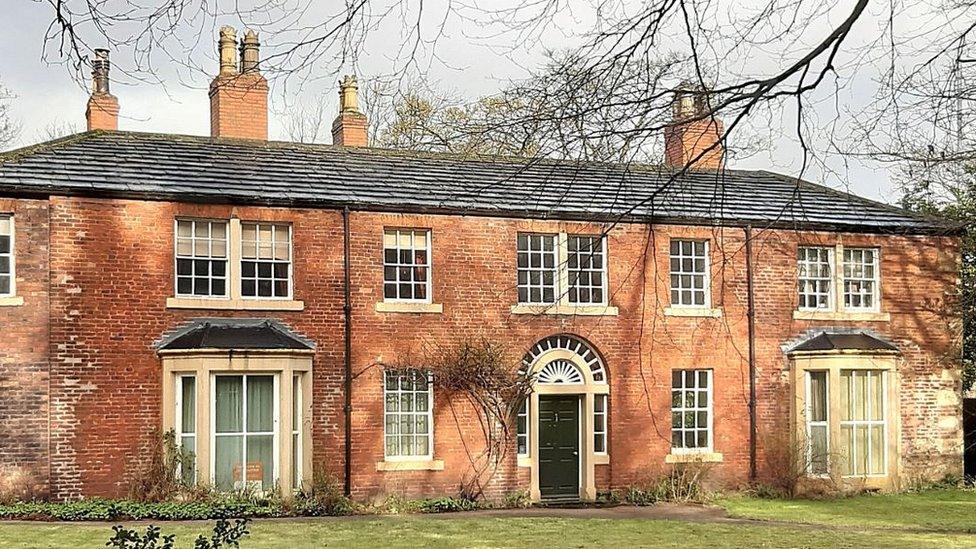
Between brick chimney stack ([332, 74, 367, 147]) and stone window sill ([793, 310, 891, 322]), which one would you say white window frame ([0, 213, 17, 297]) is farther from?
stone window sill ([793, 310, 891, 322])

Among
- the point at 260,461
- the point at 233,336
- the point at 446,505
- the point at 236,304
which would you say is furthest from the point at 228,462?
the point at 446,505

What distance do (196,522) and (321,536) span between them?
2706 millimetres

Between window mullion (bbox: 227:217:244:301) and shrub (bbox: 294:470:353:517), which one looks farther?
window mullion (bbox: 227:217:244:301)

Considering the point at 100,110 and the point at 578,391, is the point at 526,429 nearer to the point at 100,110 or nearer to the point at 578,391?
the point at 578,391

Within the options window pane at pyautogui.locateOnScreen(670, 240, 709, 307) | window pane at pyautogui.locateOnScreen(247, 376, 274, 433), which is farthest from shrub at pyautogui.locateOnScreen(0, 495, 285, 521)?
window pane at pyautogui.locateOnScreen(670, 240, 709, 307)

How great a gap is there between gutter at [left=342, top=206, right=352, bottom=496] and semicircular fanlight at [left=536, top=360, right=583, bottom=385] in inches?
150

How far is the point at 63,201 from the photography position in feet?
71.0

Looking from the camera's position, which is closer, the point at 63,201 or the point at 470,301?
the point at 63,201

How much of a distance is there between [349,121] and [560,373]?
7779mm

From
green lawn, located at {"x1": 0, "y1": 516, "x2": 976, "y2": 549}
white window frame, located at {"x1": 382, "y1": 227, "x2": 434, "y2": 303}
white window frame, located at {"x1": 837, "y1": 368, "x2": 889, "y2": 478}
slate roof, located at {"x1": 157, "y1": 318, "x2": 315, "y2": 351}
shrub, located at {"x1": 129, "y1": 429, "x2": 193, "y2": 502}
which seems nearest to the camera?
green lawn, located at {"x1": 0, "y1": 516, "x2": 976, "y2": 549}

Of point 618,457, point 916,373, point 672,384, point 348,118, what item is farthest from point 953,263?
point 348,118

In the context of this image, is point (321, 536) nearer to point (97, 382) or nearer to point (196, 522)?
point (196, 522)

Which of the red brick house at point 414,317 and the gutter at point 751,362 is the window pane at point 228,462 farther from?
the gutter at point 751,362

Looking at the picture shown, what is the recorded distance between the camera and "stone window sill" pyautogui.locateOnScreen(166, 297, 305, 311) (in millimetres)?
22219
